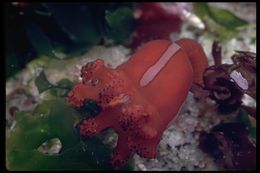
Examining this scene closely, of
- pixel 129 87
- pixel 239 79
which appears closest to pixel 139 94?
pixel 129 87

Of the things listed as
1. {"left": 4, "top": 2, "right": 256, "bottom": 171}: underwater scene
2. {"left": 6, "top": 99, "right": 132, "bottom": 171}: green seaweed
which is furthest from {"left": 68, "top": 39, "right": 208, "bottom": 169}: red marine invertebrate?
{"left": 6, "top": 99, "right": 132, "bottom": 171}: green seaweed

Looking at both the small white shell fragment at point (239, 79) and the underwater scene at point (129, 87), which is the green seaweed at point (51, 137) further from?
the small white shell fragment at point (239, 79)

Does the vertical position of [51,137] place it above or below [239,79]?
below

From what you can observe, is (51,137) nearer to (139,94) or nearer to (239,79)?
(139,94)

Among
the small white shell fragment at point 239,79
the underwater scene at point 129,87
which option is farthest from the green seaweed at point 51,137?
the small white shell fragment at point 239,79

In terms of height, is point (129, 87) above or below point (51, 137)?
above

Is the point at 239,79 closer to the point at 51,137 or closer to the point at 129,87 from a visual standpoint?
the point at 129,87

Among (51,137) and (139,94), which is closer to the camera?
(139,94)

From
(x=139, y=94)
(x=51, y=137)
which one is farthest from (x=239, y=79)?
(x=51, y=137)

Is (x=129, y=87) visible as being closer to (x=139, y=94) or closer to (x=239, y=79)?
(x=139, y=94)
